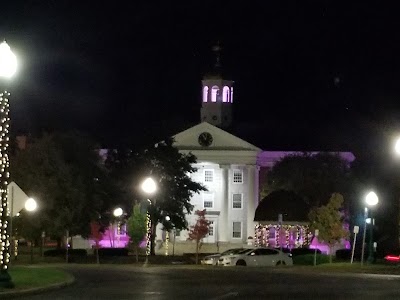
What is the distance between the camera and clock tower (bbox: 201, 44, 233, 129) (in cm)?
11338

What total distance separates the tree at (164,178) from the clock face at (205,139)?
17.4 m

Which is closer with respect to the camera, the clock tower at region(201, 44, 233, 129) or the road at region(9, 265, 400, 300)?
the road at region(9, 265, 400, 300)

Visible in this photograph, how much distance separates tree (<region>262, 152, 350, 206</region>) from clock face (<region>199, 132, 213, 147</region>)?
825 cm

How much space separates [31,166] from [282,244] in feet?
84.9

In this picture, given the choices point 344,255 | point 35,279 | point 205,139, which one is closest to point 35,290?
point 35,279

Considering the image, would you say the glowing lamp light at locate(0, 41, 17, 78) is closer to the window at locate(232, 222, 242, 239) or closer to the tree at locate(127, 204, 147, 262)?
the tree at locate(127, 204, 147, 262)

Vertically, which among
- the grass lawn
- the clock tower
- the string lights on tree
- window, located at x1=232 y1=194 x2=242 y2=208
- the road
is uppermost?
the clock tower

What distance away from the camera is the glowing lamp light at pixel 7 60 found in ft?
79.9

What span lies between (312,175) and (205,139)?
576 inches

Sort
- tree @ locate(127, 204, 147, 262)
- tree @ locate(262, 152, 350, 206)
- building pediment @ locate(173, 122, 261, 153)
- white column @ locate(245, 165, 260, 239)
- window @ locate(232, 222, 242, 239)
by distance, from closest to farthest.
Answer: tree @ locate(127, 204, 147, 262)
tree @ locate(262, 152, 350, 206)
building pediment @ locate(173, 122, 261, 153)
white column @ locate(245, 165, 260, 239)
window @ locate(232, 222, 242, 239)

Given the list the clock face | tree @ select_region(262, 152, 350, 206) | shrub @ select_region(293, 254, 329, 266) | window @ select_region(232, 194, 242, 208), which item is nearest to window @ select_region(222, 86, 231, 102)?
the clock face

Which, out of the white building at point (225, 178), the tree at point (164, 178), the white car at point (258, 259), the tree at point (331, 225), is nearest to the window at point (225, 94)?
the white building at point (225, 178)

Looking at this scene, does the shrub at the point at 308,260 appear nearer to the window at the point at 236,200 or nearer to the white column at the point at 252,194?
the white column at the point at 252,194

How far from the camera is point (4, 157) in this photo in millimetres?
25328
